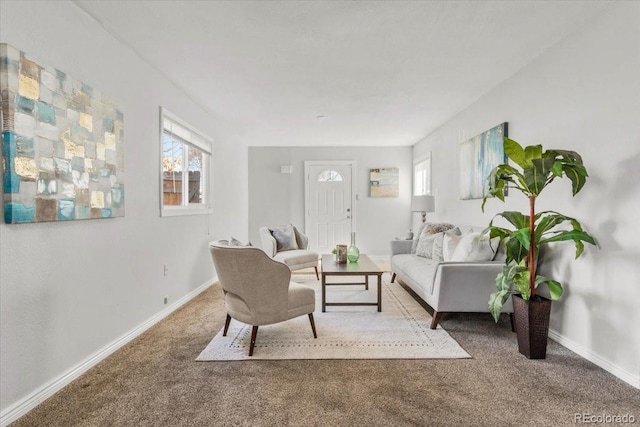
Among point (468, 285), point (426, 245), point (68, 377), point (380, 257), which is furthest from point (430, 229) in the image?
point (68, 377)

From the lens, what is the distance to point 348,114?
472cm

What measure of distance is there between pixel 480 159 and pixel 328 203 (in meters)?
3.61

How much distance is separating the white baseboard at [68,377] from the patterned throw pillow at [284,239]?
6.66 ft

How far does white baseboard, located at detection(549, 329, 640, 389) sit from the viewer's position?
2.05 m

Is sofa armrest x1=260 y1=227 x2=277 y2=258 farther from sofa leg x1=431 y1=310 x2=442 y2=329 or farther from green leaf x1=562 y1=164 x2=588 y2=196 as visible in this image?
green leaf x1=562 y1=164 x2=588 y2=196

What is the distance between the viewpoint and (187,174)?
4250mm

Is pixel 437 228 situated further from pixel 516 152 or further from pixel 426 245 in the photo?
pixel 516 152

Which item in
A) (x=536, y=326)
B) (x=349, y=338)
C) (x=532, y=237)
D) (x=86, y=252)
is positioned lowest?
(x=349, y=338)

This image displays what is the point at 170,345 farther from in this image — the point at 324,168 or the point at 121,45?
the point at 324,168

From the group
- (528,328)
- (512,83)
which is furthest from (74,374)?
A: (512,83)

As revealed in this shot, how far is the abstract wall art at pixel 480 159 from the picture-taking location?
353 cm

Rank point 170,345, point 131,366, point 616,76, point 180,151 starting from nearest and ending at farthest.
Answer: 1. point 616,76
2. point 131,366
3. point 170,345
4. point 180,151

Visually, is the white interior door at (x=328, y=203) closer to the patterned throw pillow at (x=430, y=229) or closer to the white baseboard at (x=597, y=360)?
the patterned throw pillow at (x=430, y=229)

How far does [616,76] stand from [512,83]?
1.23 m
